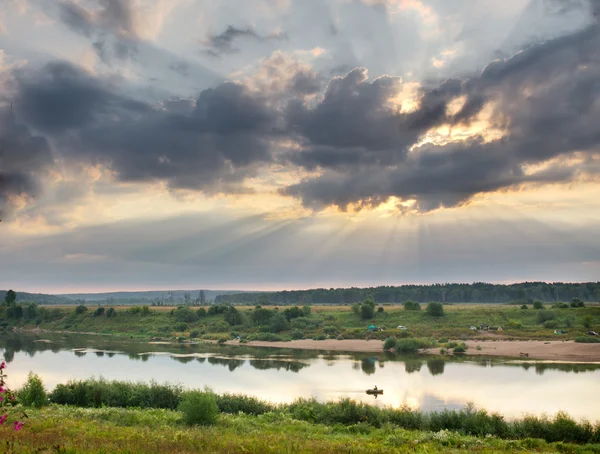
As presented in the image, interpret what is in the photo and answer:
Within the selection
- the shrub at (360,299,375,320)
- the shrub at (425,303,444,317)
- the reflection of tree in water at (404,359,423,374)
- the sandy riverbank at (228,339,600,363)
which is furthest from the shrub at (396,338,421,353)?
the shrub at (360,299,375,320)

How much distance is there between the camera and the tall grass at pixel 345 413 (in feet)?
67.8

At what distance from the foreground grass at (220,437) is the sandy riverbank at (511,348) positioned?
48087 mm

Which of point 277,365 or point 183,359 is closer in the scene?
point 277,365

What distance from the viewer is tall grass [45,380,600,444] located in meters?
20.7

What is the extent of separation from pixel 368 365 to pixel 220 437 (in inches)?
1671

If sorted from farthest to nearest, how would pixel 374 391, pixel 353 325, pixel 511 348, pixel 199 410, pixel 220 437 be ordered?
pixel 353 325
pixel 511 348
pixel 374 391
pixel 199 410
pixel 220 437

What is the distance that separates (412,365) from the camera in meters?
55.1

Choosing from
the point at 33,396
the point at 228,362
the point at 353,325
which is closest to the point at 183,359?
the point at 228,362

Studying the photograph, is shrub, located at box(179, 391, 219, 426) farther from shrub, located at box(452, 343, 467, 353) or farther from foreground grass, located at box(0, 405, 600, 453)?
shrub, located at box(452, 343, 467, 353)

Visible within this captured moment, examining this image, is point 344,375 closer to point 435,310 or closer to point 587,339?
point 587,339

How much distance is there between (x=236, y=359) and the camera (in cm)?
6247

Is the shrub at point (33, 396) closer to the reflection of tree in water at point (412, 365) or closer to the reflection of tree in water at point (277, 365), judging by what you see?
the reflection of tree in water at point (277, 365)

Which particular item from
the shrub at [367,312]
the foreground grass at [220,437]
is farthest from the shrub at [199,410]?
the shrub at [367,312]

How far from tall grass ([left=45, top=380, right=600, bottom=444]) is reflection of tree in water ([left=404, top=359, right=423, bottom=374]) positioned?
26.4 metres
